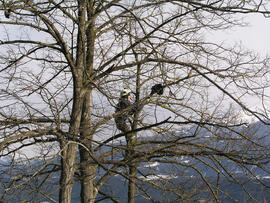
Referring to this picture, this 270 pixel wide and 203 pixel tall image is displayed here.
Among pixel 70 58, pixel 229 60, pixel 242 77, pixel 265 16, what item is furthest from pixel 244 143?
pixel 70 58

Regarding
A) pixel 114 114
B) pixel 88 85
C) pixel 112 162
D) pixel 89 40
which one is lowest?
pixel 112 162

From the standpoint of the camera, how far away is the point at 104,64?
24.7 feet

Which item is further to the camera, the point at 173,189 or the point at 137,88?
the point at 137,88

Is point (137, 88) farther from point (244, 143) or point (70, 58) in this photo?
point (244, 143)

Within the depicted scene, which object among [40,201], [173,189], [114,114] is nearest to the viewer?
[40,201]

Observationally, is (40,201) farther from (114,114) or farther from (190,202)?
(190,202)

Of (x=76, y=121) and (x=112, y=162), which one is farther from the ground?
(x=76, y=121)

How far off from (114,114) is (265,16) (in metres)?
3.20

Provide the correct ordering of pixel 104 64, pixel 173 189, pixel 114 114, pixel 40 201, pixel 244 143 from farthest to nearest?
1. pixel 173 189
2. pixel 104 64
3. pixel 244 143
4. pixel 114 114
5. pixel 40 201

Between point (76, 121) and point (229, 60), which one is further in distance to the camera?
point (229, 60)

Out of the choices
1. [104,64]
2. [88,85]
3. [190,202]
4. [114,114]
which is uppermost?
[104,64]

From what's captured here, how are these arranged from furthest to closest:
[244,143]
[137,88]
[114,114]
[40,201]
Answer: [137,88] < [244,143] < [114,114] < [40,201]

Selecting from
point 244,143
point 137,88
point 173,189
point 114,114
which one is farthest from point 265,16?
point 137,88

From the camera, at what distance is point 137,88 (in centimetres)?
1080
